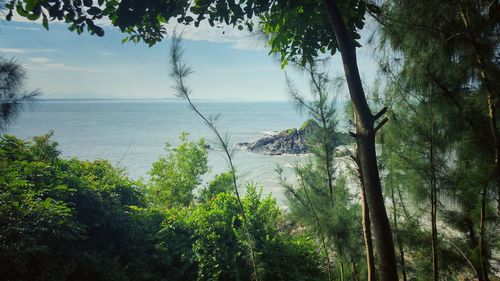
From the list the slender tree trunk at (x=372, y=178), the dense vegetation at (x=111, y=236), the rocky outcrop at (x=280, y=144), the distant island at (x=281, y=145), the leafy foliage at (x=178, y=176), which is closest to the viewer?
the slender tree trunk at (x=372, y=178)

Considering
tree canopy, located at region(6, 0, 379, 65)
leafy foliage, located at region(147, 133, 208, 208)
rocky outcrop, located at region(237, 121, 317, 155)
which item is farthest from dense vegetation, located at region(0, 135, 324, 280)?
→ rocky outcrop, located at region(237, 121, 317, 155)

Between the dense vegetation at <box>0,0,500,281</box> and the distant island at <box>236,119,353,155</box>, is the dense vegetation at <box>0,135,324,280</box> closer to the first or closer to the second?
the dense vegetation at <box>0,0,500,281</box>

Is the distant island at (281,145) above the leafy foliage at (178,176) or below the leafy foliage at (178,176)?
above

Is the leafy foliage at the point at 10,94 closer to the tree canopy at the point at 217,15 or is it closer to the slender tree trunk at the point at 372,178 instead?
the tree canopy at the point at 217,15

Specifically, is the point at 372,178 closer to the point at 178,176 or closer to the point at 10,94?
the point at 10,94

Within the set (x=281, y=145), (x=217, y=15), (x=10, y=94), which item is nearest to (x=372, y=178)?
(x=217, y=15)

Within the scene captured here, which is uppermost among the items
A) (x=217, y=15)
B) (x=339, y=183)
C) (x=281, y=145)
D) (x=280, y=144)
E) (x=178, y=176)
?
(x=280, y=144)

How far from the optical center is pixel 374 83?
18.7ft

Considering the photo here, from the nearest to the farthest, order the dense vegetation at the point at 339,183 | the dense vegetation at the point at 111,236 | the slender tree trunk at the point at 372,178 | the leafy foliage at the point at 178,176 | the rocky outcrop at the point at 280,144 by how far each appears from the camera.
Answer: the slender tree trunk at the point at 372,178, the dense vegetation at the point at 339,183, the dense vegetation at the point at 111,236, the leafy foliage at the point at 178,176, the rocky outcrop at the point at 280,144

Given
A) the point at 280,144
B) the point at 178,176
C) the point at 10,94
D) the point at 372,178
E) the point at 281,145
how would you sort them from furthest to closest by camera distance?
the point at 280,144, the point at 281,145, the point at 178,176, the point at 10,94, the point at 372,178

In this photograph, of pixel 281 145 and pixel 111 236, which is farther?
pixel 281 145

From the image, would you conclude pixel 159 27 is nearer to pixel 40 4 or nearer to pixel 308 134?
pixel 40 4

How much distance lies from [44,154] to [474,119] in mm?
10305

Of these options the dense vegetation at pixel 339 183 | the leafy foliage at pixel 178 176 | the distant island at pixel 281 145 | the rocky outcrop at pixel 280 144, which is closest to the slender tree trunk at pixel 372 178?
the dense vegetation at pixel 339 183
